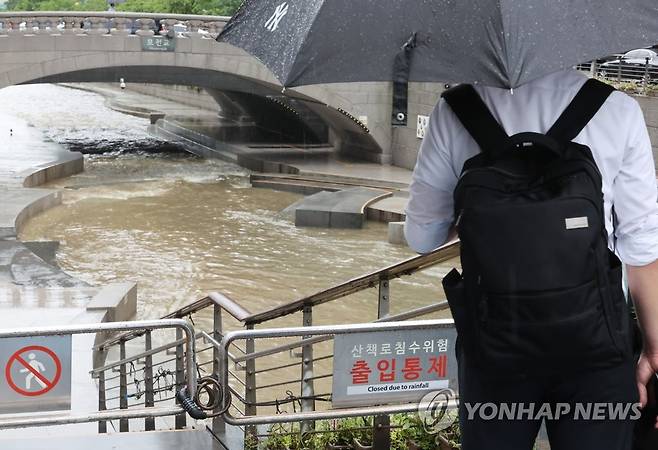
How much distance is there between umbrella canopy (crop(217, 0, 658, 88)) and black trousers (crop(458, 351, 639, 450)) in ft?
2.17

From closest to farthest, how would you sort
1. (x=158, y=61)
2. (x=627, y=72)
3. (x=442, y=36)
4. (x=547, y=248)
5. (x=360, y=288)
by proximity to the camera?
(x=547, y=248), (x=442, y=36), (x=360, y=288), (x=627, y=72), (x=158, y=61)

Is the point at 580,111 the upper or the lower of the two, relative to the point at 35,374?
upper

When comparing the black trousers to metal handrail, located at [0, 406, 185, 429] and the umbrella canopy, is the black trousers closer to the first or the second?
the umbrella canopy

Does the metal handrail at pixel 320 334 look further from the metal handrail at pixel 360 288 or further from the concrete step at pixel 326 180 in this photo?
the concrete step at pixel 326 180

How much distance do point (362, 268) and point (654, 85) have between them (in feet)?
21.1

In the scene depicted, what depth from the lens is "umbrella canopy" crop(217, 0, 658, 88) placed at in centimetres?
229

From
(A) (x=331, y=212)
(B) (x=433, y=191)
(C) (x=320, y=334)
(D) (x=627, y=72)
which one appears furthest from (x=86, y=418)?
(D) (x=627, y=72)

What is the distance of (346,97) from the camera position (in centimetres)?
2681

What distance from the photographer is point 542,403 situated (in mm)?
2365

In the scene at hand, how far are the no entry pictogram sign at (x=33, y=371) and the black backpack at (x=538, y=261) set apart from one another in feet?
8.21

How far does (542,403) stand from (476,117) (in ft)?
2.21

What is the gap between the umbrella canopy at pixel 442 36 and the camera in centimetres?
229

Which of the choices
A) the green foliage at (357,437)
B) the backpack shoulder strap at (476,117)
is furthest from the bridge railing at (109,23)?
the backpack shoulder strap at (476,117)

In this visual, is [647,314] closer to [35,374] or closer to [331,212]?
[35,374]
